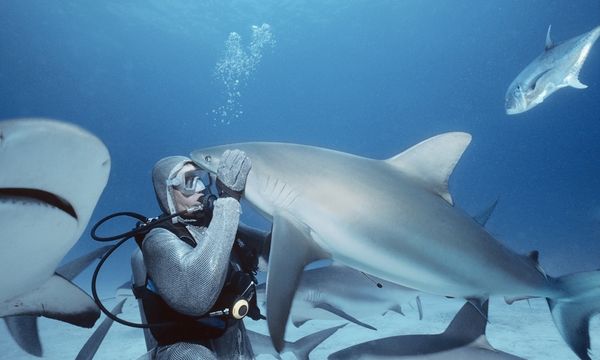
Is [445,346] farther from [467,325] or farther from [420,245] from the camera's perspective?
[420,245]

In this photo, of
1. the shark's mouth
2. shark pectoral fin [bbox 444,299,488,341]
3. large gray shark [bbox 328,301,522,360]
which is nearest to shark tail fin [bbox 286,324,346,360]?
large gray shark [bbox 328,301,522,360]

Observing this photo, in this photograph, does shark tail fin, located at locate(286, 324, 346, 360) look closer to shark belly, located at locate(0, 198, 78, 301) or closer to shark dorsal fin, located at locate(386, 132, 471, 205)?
shark dorsal fin, located at locate(386, 132, 471, 205)

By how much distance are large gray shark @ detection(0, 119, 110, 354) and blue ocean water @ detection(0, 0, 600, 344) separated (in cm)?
1710

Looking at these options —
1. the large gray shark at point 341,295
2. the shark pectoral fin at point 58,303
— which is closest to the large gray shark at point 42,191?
the shark pectoral fin at point 58,303

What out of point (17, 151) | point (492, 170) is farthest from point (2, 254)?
point (492, 170)

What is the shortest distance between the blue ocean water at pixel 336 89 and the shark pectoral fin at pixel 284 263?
57.7ft

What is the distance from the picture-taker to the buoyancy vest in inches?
72.5

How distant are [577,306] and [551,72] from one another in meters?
2.93

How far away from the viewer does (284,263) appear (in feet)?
5.93

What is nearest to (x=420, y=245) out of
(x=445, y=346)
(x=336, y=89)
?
(x=445, y=346)

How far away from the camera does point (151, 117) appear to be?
66812mm

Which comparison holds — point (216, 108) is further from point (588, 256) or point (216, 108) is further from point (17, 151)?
point (17, 151)

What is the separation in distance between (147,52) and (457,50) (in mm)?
47234

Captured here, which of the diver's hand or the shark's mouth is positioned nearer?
the shark's mouth
